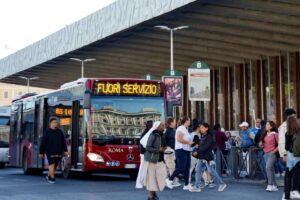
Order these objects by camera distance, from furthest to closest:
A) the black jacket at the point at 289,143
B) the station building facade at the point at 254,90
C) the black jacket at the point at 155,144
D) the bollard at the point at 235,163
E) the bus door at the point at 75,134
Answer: the station building facade at the point at 254,90, the bollard at the point at 235,163, the bus door at the point at 75,134, the black jacket at the point at 155,144, the black jacket at the point at 289,143

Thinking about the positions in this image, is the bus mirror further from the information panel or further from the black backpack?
the black backpack

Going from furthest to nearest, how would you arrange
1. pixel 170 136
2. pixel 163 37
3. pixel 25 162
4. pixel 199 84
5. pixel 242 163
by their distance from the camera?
pixel 163 37 → pixel 25 162 → pixel 199 84 → pixel 242 163 → pixel 170 136

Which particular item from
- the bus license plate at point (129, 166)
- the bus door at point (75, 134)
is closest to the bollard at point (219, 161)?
the bus license plate at point (129, 166)

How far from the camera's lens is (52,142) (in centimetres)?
1739

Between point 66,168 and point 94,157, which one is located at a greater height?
point 94,157

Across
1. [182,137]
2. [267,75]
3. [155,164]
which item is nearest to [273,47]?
[267,75]

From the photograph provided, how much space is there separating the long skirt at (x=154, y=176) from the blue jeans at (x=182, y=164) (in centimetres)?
289

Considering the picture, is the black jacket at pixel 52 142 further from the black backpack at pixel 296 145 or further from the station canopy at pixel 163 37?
the station canopy at pixel 163 37

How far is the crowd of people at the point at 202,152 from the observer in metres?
11.6

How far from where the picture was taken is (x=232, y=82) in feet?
150

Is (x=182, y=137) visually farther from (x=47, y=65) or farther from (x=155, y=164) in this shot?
(x=47, y=65)

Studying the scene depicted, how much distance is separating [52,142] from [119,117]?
1893 millimetres

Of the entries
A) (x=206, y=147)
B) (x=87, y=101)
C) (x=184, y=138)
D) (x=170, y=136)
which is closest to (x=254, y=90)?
(x=87, y=101)

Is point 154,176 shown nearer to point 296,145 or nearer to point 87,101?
point 296,145
